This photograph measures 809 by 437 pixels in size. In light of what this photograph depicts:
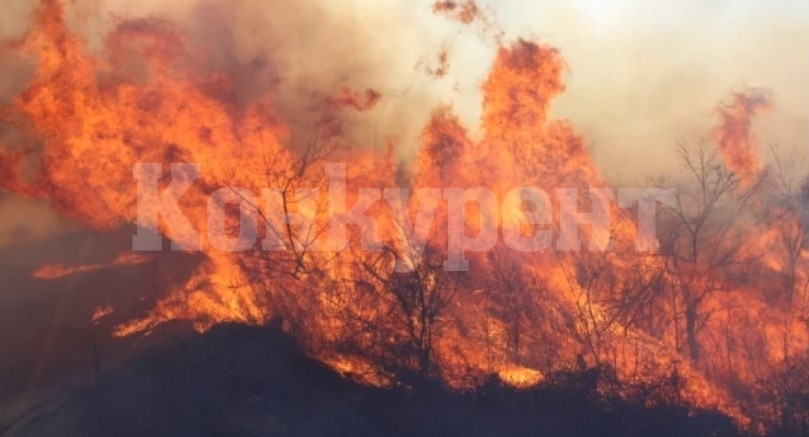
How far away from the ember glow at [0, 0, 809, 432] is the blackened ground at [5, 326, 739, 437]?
0.60 metres

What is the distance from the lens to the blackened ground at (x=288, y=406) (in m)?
13.6

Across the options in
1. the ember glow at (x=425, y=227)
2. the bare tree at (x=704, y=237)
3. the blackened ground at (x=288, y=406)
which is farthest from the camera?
the bare tree at (x=704, y=237)

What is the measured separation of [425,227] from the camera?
18.3 meters

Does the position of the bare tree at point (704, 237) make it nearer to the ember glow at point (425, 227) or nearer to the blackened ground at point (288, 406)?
the ember glow at point (425, 227)

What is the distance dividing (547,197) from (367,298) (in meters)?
6.70

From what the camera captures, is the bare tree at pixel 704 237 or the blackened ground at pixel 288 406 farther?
the bare tree at pixel 704 237

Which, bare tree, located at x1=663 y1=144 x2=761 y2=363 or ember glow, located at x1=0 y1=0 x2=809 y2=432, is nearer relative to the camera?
ember glow, located at x1=0 y1=0 x2=809 y2=432

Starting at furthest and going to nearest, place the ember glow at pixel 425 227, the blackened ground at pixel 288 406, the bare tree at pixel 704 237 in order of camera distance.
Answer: the bare tree at pixel 704 237
the ember glow at pixel 425 227
the blackened ground at pixel 288 406

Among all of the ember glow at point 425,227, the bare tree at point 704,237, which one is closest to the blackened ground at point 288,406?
the ember glow at point 425,227

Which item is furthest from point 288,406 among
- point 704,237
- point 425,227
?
point 704,237

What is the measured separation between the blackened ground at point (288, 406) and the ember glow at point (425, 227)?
1.98 feet

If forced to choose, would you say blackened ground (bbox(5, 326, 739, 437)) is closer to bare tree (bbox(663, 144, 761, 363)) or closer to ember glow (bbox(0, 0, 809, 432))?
ember glow (bbox(0, 0, 809, 432))

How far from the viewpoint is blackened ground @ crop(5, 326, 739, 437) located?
534 inches

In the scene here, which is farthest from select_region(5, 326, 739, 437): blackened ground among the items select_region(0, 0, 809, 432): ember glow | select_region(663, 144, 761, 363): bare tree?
select_region(663, 144, 761, 363): bare tree
